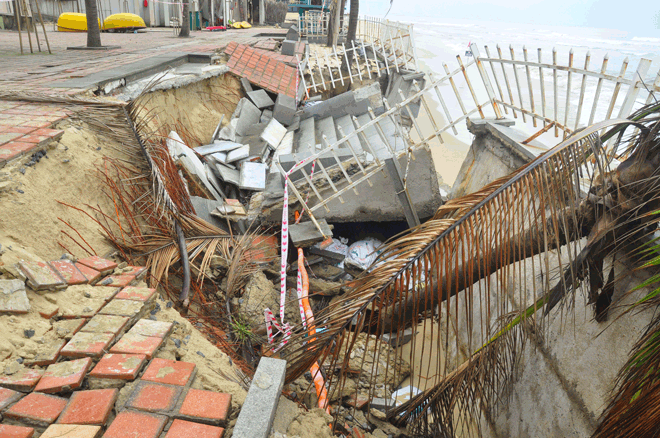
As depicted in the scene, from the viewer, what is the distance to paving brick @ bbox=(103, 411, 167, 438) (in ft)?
4.98

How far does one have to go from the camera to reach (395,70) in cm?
1209

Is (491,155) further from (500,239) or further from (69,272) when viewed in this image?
(69,272)

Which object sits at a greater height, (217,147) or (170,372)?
(170,372)

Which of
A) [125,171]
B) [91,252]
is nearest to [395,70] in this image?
[125,171]

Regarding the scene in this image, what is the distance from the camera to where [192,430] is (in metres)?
1.58

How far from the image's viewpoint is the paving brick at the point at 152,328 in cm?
203

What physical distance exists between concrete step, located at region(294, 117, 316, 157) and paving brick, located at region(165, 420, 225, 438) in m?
5.62

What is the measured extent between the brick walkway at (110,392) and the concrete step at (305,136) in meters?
5.23

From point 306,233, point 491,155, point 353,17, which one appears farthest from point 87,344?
point 353,17

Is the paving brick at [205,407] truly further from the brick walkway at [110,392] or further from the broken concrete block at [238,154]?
the broken concrete block at [238,154]

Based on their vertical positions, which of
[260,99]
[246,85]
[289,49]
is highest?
[289,49]

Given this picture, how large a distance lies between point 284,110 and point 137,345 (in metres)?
6.50

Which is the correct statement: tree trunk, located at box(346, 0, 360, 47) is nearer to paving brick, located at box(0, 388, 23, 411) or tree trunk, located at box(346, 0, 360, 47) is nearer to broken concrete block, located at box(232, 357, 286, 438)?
broken concrete block, located at box(232, 357, 286, 438)

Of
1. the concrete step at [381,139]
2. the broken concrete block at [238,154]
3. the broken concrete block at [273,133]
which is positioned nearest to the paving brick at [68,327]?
the broken concrete block at [238,154]
